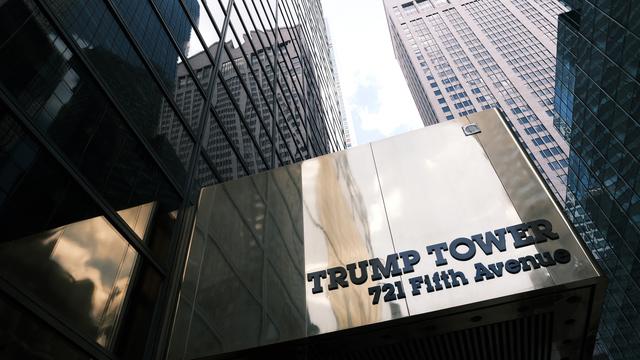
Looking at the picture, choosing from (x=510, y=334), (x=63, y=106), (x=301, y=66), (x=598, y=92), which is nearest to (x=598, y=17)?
(x=598, y=92)

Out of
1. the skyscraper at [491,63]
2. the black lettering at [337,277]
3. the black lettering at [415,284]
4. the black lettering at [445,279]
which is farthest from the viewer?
the skyscraper at [491,63]

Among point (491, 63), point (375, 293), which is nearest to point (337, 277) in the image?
point (375, 293)

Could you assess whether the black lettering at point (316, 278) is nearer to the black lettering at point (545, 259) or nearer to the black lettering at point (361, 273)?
the black lettering at point (361, 273)

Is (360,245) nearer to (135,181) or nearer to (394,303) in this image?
(394,303)

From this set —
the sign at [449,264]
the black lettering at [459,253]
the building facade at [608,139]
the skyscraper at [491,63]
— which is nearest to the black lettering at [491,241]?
the sign at [449,264]

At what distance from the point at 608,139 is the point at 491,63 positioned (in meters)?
99.4

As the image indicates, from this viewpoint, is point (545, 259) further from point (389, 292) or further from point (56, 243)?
point (56, 243)

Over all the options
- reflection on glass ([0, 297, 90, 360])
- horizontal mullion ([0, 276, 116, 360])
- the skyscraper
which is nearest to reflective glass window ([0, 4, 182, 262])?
horizontal mullion ([0, 276, 116, 360])

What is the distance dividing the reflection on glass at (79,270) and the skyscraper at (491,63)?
99082mm

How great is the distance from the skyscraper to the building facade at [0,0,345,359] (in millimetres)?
95878

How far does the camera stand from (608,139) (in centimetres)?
3128

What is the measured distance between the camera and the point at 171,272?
33.6 ft

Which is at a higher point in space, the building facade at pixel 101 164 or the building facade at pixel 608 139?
the building facade at pixel 608 139

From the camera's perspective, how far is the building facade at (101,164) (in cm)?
642
